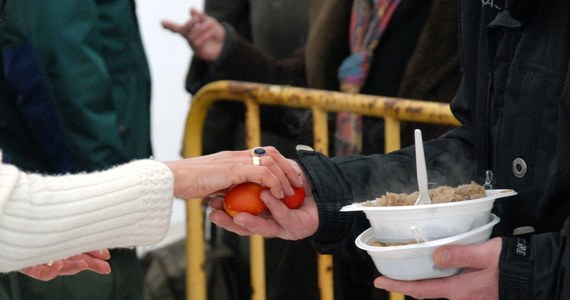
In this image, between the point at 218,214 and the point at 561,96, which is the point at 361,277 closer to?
the point at 218,214

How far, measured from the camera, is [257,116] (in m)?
3.21

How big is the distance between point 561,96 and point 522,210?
24cm

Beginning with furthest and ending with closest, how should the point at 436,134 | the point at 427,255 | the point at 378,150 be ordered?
1. the point at 378,150
2. the point at 436,134
3. the point at 427,255

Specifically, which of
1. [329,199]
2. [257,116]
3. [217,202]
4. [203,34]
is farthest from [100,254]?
[203,34]

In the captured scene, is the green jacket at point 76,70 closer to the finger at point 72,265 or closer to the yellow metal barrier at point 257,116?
the yellow metal barrier at point 257,116

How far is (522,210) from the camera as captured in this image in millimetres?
1884

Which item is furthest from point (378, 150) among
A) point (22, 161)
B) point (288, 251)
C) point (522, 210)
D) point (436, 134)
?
point (522, 210)

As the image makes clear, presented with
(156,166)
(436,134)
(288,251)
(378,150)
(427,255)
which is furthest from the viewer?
(288,251)

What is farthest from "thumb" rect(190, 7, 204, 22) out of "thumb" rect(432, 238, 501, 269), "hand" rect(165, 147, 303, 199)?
"thumb" rect(432, 238, 501, 269)

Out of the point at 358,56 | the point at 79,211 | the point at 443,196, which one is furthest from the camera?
the point at 358,56

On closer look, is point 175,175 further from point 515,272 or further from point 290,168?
point 515,272

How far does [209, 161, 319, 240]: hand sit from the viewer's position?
210cm

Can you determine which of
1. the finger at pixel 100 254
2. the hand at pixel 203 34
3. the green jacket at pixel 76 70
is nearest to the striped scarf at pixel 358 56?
the hand at pixel 203 34

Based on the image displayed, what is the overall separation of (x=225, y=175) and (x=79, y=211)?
1.02 ft
